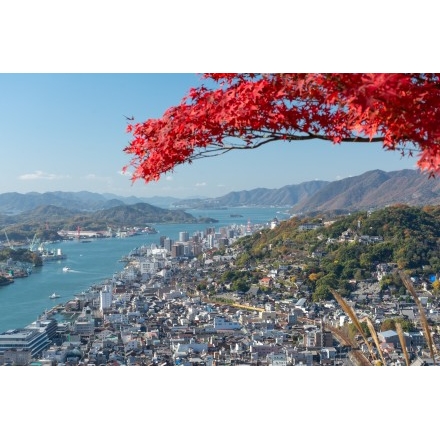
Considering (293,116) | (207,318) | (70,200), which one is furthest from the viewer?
(70,200)

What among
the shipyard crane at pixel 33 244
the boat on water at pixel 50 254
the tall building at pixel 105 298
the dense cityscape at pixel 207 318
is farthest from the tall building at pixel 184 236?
the shipyard crane at pixel 33 244

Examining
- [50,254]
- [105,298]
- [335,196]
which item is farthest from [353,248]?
[50,254]

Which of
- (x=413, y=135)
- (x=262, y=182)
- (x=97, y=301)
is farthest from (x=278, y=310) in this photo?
(x=413, y=135)

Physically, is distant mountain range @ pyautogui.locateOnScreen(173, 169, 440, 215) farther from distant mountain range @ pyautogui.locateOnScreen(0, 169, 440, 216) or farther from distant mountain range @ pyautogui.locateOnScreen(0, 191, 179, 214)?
distant mountain range @ pyautogui.locateOnScreen(0, 191, 179, 214)

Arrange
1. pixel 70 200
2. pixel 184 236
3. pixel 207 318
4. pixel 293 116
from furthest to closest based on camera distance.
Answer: pixel 184 236 → pixel 70 200 → pixel 207 318 → pixel 293 116

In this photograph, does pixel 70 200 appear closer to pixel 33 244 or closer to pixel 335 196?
pixel 33 244

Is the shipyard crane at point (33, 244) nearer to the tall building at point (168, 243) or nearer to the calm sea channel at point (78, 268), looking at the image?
the calm sea channel at point (78, 268)

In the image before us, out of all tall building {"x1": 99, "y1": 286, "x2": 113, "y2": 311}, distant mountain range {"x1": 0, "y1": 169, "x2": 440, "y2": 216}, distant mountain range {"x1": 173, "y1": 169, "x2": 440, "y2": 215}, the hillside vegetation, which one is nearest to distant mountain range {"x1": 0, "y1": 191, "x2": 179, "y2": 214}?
distant mountain range {"x1": 0, "y1": 169, "x2": 440, "y2": 216}
